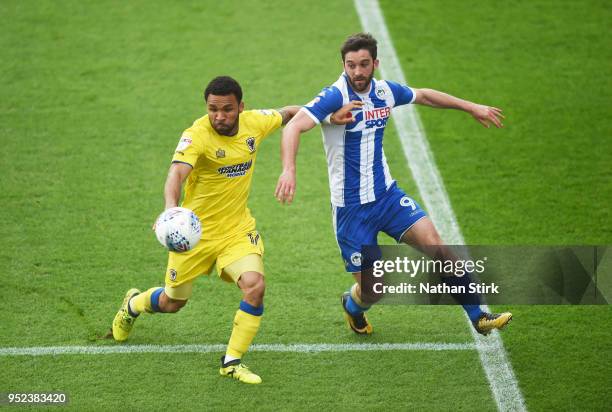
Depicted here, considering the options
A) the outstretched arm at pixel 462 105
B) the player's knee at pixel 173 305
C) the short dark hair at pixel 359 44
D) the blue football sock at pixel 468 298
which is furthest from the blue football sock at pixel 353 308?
the short dark hair at pixel 359 44

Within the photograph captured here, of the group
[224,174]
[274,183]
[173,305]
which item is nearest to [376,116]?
[224,174]

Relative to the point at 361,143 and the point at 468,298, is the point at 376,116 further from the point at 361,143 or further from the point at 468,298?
the point at 468,298

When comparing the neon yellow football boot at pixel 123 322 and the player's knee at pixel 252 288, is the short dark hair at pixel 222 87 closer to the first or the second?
the player's knee at pixel 252 288

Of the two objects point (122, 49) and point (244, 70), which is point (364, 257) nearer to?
point (244, 70)

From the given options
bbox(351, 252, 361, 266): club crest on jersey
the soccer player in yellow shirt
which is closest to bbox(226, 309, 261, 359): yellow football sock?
the soccer player in yellow shirt

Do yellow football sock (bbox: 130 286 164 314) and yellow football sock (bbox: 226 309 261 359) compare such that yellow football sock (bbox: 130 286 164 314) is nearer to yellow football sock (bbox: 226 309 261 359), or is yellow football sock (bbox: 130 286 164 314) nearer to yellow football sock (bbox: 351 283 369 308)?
yellow football sock (bbox: 226 309 261 359)

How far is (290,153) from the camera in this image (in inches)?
256

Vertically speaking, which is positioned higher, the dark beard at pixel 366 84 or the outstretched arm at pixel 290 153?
the dark beard at pixel 366 84

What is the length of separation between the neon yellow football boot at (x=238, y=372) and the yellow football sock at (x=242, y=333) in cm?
7

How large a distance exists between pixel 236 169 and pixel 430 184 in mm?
3438

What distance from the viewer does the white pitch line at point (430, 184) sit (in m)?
6.95

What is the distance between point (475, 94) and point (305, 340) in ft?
16.6

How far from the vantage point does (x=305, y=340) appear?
752cm

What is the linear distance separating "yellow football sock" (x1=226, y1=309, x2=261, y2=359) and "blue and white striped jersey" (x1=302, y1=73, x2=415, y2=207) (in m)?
1.15
